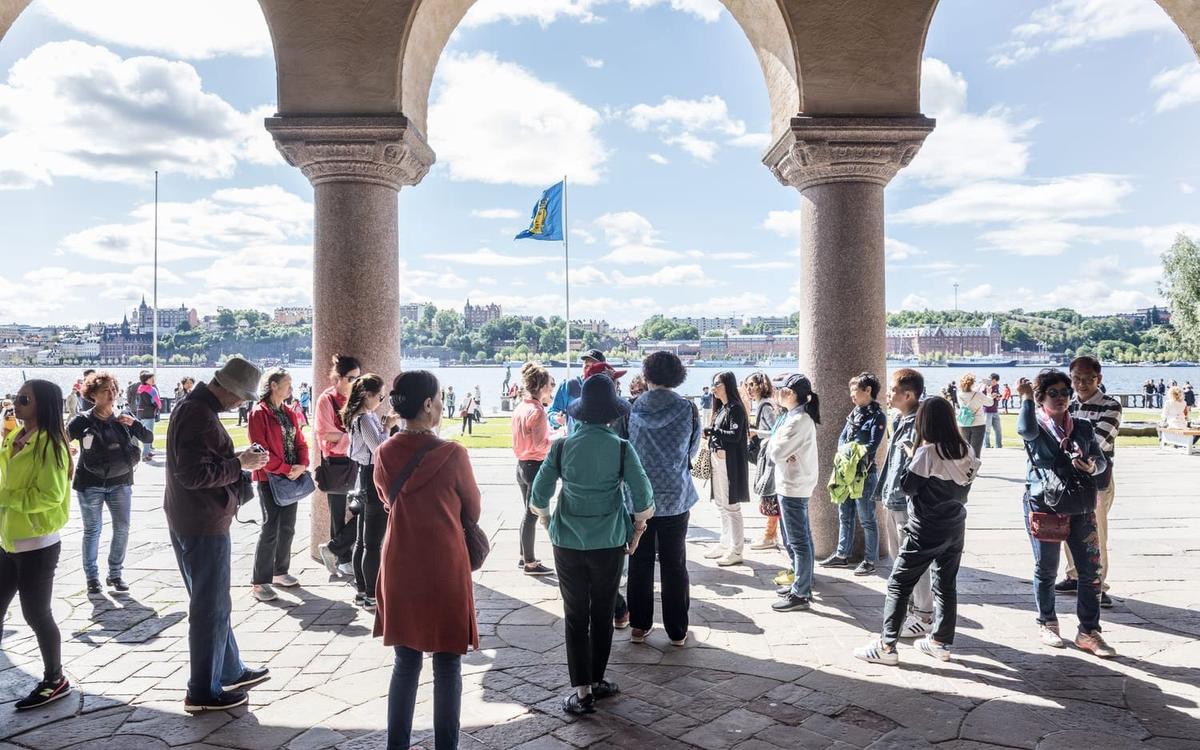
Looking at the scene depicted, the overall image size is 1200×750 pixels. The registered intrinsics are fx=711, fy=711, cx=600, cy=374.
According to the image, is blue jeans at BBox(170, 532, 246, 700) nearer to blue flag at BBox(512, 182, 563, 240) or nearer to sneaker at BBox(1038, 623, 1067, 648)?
sneaker at BBox(1038, 623, 1067, 648)

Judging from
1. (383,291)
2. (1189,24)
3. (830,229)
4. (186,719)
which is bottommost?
(186,719)

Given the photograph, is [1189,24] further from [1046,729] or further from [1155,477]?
[1155,477]

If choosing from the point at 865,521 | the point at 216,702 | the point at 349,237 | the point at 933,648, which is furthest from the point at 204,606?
the point at 865,521

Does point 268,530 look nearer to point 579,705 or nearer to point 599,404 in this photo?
point 579,705

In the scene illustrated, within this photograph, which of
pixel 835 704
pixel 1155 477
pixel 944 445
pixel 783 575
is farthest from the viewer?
pixel 1155 477

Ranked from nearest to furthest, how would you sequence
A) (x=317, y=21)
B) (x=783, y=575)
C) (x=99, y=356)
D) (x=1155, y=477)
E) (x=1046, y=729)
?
(x=1046, y=729) < (x=783, y=575) < (x=317, y=21) < (x=1155, y=477) < (x=99, y=356)

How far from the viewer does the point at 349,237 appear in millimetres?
5727

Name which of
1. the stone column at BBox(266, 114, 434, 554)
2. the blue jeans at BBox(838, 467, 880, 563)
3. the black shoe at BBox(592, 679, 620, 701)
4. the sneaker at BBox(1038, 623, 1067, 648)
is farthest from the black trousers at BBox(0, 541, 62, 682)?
the sneaker at BBox(1038, 623, 1067, 648)

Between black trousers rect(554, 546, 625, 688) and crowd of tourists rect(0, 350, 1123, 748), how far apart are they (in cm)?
1

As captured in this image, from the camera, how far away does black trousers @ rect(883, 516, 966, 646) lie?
387 cm

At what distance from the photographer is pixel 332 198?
5.73 meters

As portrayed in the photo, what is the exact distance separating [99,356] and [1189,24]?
251 feet

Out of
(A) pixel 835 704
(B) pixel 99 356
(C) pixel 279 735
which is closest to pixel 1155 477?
(A) pixel 835 704

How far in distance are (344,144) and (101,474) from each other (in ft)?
10.2
